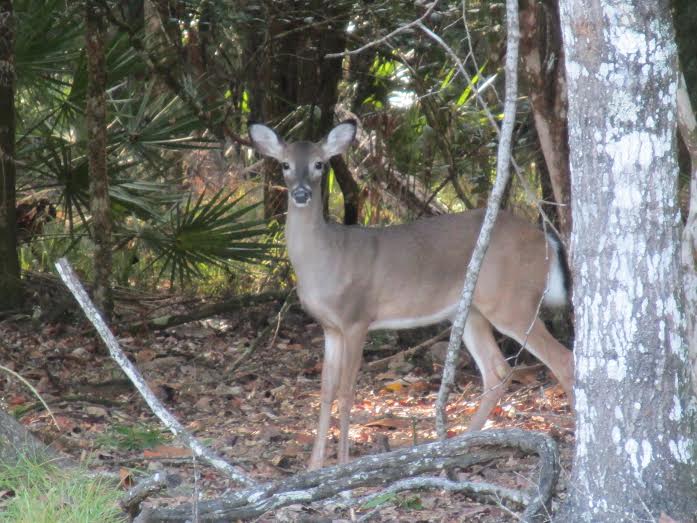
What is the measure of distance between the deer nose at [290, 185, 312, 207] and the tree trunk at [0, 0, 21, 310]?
244 centimetres

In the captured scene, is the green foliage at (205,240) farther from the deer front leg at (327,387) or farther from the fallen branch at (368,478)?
the fallen branch at (368,478)

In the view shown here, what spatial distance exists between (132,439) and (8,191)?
11.5ft

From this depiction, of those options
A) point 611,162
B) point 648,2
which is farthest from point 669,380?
point 648,2

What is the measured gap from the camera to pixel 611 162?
11.0 feet

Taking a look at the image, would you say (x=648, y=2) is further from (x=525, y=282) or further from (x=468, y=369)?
(x=468, y=369)

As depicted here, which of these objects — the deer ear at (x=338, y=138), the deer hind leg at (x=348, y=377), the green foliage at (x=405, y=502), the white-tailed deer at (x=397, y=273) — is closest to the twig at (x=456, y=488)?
the green foliage at (x=405, y=502)

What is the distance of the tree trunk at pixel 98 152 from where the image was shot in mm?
7355

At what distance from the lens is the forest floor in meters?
5.25

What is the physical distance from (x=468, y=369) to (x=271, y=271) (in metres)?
2.06

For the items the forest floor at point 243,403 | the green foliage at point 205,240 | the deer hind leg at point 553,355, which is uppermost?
the green foliage at point 205,240

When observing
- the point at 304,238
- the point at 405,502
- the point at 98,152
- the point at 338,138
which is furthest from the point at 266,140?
the point at 405,502

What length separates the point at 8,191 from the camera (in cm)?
867

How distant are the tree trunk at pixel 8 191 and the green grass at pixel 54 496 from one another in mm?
3888

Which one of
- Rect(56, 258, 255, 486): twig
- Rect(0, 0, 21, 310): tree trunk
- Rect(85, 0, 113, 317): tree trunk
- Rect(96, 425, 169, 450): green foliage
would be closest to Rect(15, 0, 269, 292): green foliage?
Rect(0, 0, 21, 310): tree trunk
